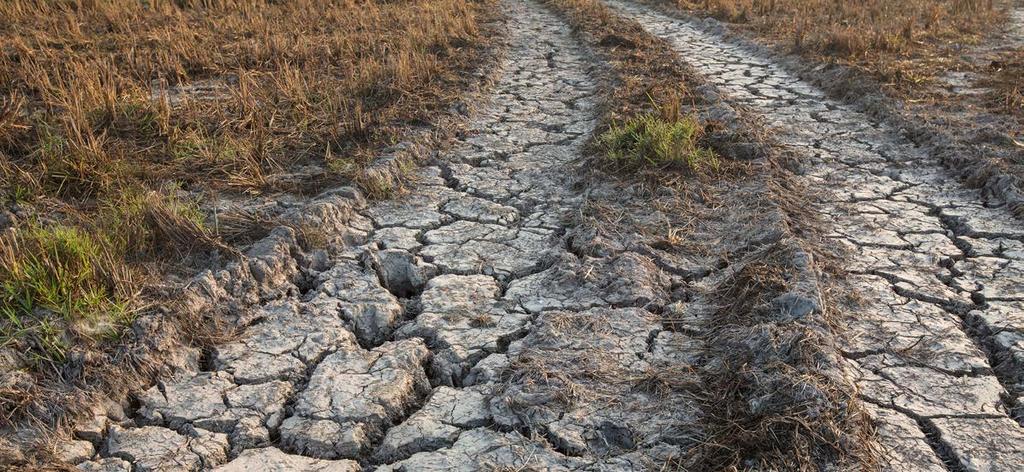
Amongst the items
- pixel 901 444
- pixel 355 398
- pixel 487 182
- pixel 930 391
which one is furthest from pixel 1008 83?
pixel 355 398

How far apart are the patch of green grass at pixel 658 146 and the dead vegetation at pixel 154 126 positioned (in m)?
1.52

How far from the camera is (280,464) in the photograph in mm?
2467

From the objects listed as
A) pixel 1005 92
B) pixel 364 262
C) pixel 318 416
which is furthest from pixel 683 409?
pixel 1005 92

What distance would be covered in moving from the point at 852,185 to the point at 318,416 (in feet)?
11.6

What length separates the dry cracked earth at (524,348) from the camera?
250cm

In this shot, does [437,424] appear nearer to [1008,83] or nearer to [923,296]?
[923,296]

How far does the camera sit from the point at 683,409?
262 cm

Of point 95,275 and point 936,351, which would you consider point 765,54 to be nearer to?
point 936,351

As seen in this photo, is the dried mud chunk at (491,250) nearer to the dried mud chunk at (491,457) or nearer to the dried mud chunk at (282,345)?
the dried mud chunk at (282,345)

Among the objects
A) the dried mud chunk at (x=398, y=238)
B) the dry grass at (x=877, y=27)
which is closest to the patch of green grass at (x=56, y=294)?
the dried mud chunk at (x=398, y=238)

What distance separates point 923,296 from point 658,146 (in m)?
1.83

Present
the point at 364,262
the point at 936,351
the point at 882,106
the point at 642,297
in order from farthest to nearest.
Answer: the point at 882,106
the point at 364,262
the point at 642,297
the point at 936,351

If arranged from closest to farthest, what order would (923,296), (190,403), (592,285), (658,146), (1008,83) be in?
(190,403)
(923,296)
(592,285)
(658,146)
(1008,83)

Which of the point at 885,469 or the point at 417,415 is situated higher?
the point at 885,469
